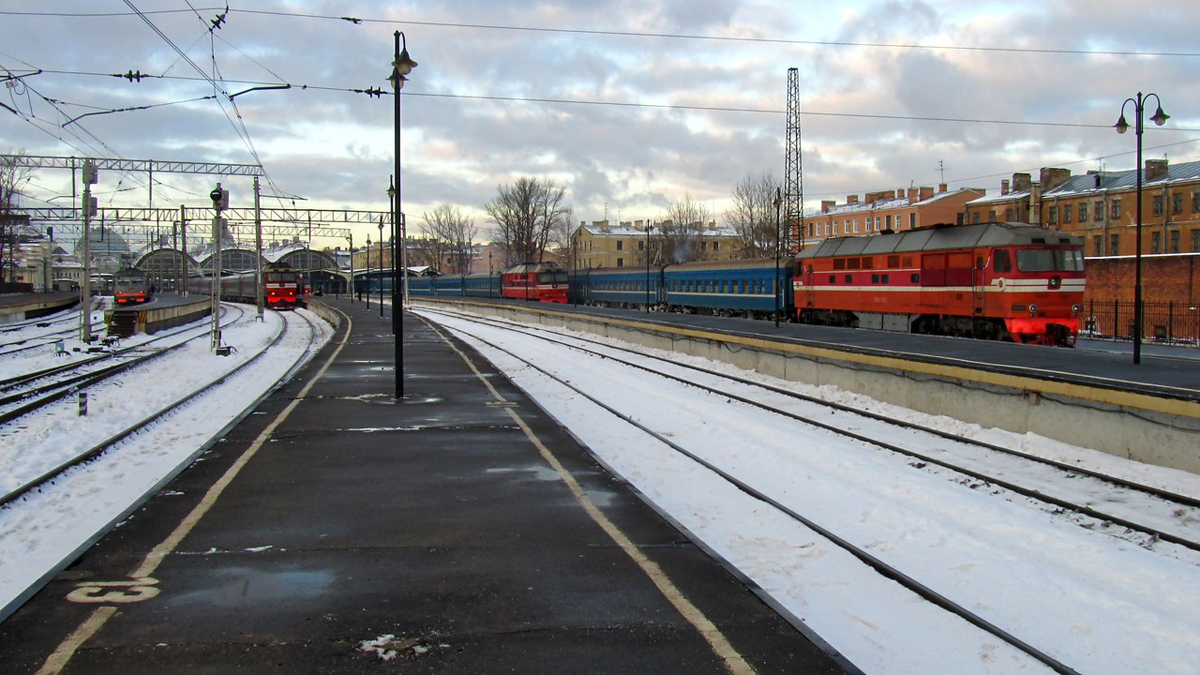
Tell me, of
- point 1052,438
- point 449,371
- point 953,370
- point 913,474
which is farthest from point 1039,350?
point 449,371

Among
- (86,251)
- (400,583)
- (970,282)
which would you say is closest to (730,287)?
(970,282)

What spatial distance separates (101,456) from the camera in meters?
11.3

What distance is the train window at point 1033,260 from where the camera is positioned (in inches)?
898

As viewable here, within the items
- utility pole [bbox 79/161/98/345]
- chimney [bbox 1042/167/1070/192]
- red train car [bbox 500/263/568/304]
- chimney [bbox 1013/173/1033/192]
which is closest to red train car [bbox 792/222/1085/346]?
utility pole [bbox 79/161/98/345]

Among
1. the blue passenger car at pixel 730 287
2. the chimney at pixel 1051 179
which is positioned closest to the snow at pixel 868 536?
the blue passenger car at pixel 730 287

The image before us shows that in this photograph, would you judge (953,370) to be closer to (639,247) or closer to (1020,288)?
(1020,288)

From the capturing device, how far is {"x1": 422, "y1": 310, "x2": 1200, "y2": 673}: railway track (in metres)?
6.81

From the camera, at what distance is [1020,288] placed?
899 inches

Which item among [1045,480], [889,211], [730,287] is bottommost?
[1045,480]

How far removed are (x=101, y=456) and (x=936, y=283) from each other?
859 inches

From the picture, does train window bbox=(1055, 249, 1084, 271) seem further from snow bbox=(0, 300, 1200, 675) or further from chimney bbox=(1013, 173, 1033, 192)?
chimney bbox=(1013, 173, 1033, 192)

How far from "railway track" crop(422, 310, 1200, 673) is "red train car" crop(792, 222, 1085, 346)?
27.2ft

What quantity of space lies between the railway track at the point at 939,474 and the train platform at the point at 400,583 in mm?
1446

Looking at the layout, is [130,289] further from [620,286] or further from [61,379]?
[61,379]
